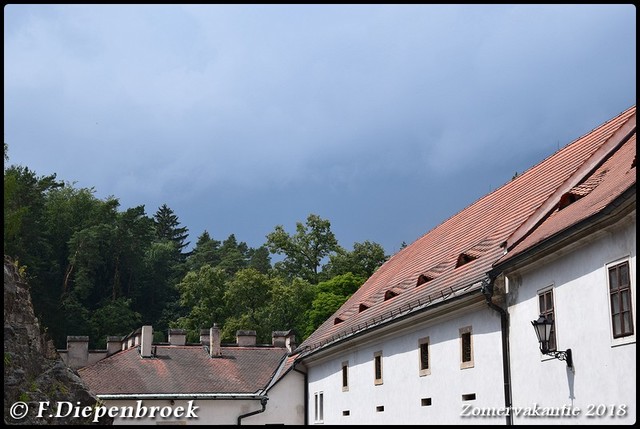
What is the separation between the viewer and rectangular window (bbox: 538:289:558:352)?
48.6 ft

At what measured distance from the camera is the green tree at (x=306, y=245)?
240 ft

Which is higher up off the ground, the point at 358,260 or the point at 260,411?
the point at 358,260

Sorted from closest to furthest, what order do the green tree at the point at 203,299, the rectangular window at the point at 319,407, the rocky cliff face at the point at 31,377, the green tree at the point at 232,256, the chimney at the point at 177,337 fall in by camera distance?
the rocky cliff face at the point at 31,377, the rectangular window at the point at 319,407, the chimney at the point at 177,337, the green tree at the point at 203,299, the green tree at the point at 232,256

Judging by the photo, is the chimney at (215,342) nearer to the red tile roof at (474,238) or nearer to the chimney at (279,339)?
the chimney at (279,339)

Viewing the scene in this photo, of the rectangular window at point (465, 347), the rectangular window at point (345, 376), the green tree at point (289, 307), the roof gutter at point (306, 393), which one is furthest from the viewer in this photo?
the green tree at point (289, 307)

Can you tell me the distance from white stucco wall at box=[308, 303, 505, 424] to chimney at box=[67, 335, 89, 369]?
21074mm

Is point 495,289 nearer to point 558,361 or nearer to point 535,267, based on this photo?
point 535,267

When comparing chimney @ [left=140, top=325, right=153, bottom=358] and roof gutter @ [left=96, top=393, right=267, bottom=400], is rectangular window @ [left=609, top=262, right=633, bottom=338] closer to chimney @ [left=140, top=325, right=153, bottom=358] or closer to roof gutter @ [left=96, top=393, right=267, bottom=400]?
roof gutter @ [left=96, top=393, right=267, bottom=400]

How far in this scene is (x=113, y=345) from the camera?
45.5 m

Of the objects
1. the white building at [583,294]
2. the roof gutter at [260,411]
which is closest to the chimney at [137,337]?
the roof gutter at [260,411]

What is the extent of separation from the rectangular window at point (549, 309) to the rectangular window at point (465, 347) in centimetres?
320

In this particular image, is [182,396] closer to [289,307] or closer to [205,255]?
[289,307]

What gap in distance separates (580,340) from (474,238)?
26.5 feet

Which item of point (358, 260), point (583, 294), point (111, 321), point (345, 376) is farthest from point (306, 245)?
point (583, 294)
